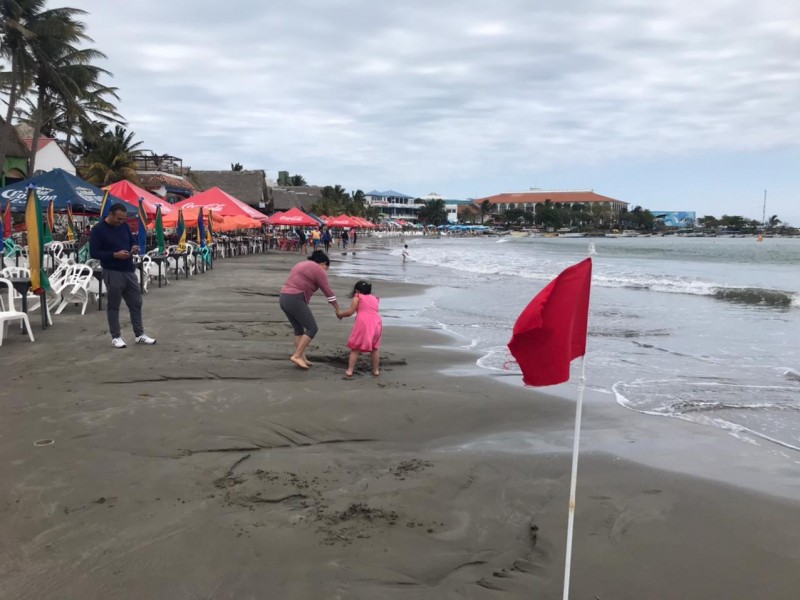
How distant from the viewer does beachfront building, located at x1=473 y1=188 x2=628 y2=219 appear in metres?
177

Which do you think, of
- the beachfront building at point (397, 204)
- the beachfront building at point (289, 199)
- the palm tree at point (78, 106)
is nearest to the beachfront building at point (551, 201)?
the beachfront building at point (397, 204)

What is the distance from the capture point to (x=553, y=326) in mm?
2812

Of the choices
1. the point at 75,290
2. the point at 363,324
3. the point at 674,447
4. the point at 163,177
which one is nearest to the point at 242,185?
the point at 163,177

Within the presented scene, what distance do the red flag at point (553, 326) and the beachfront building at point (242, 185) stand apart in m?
48.8

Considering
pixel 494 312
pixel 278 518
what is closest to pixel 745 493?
pixel 278 518

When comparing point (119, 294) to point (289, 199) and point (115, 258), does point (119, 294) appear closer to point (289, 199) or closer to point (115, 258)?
point (115, 258)

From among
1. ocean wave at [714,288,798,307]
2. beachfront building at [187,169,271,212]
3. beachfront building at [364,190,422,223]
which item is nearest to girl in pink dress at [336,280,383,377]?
ocean wave at [714,288,798,307]

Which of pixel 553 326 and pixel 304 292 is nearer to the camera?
pixel 553 326

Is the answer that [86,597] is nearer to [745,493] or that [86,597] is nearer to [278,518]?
[278,518]

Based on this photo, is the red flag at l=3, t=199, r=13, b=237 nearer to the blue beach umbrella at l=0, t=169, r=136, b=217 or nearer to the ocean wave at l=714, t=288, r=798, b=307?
the blue beach umbrella at l=0, t=169, r=136, b=217

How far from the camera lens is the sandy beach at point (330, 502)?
9.57 feet

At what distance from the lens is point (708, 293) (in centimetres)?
2027

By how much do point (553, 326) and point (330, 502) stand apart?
1.80m

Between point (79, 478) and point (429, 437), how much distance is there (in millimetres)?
2590
